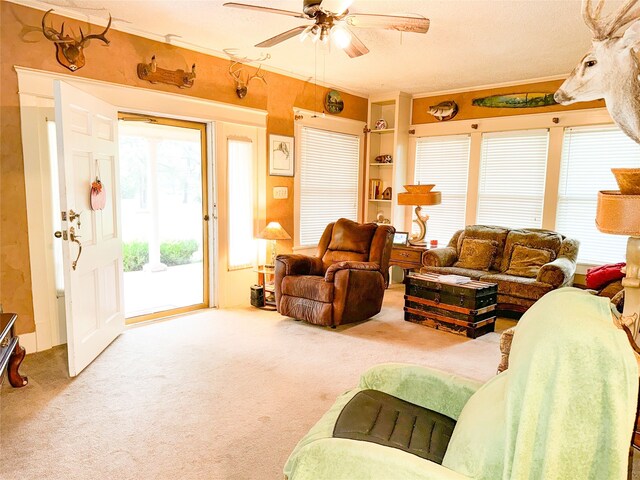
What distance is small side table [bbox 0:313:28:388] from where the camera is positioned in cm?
232

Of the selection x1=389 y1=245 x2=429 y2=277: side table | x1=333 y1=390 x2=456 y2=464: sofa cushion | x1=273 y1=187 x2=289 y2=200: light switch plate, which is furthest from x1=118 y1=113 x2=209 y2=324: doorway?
x1=333 y1=390 x2=456 y2=464: sofa cushion

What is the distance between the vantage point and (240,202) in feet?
15.4

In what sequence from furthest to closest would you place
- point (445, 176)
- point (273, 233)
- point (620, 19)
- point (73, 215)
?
point (445, 176) → point (273, 233) → point (73, 215) → point (620, 19)

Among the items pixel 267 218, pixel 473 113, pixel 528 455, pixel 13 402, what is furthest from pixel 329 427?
pixel 473 113

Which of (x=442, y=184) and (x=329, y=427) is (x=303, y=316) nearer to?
(x=329, y=427)

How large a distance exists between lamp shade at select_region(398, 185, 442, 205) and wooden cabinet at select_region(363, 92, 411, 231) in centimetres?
71

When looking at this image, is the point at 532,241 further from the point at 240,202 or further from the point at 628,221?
the point at 628,221

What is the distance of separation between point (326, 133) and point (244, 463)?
4.40 m

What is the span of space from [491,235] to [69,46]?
4.62 meters

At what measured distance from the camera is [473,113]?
5.51 metres

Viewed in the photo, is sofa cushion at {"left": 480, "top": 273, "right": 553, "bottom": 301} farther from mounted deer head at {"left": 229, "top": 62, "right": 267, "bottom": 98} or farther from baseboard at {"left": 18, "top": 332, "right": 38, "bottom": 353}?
baseboard at {"left": 18, "top": 332, "right": 38, "bottom": 353}

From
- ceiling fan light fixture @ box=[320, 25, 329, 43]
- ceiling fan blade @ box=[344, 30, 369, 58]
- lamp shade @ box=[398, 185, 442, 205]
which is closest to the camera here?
ceiling fan light fixture @ box=[320, 25, 329, 43]

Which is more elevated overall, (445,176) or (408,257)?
(445,176)

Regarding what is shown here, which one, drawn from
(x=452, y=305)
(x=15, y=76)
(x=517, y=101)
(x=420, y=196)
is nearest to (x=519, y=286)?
(x=452, y=305)
